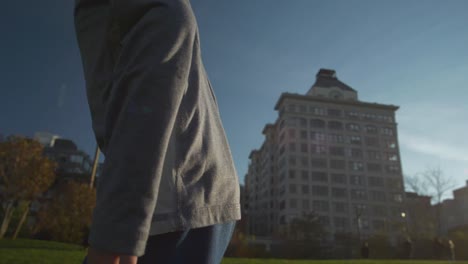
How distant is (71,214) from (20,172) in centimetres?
520

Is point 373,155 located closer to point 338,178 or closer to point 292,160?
point 338,178

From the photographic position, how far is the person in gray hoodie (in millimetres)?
816

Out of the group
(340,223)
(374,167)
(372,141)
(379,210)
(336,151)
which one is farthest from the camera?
(372,141)

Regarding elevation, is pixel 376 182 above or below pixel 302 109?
below

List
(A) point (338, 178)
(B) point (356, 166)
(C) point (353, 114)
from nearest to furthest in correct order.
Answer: (A) point (338, 178), (B) point (356, 166), (C) point (353, 114)

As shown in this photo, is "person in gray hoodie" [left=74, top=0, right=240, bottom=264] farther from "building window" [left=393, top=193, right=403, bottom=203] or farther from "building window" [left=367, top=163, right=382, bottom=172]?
"building window" [left=393, top=193, right=403, bottom=203]

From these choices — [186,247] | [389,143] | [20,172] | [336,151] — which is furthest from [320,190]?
[186,247]

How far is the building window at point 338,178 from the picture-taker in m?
68.9

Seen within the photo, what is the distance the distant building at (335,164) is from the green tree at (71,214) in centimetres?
4283

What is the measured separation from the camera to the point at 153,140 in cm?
88

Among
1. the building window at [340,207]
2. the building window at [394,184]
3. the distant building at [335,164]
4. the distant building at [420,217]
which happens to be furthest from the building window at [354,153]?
the distant building at [420,217]

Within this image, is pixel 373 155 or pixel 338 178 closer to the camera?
pixel 338 178

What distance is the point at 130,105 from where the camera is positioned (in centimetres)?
90

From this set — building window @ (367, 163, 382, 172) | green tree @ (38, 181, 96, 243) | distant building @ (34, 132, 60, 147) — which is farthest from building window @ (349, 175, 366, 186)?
distant building @ (34, 132, 60, 147)
